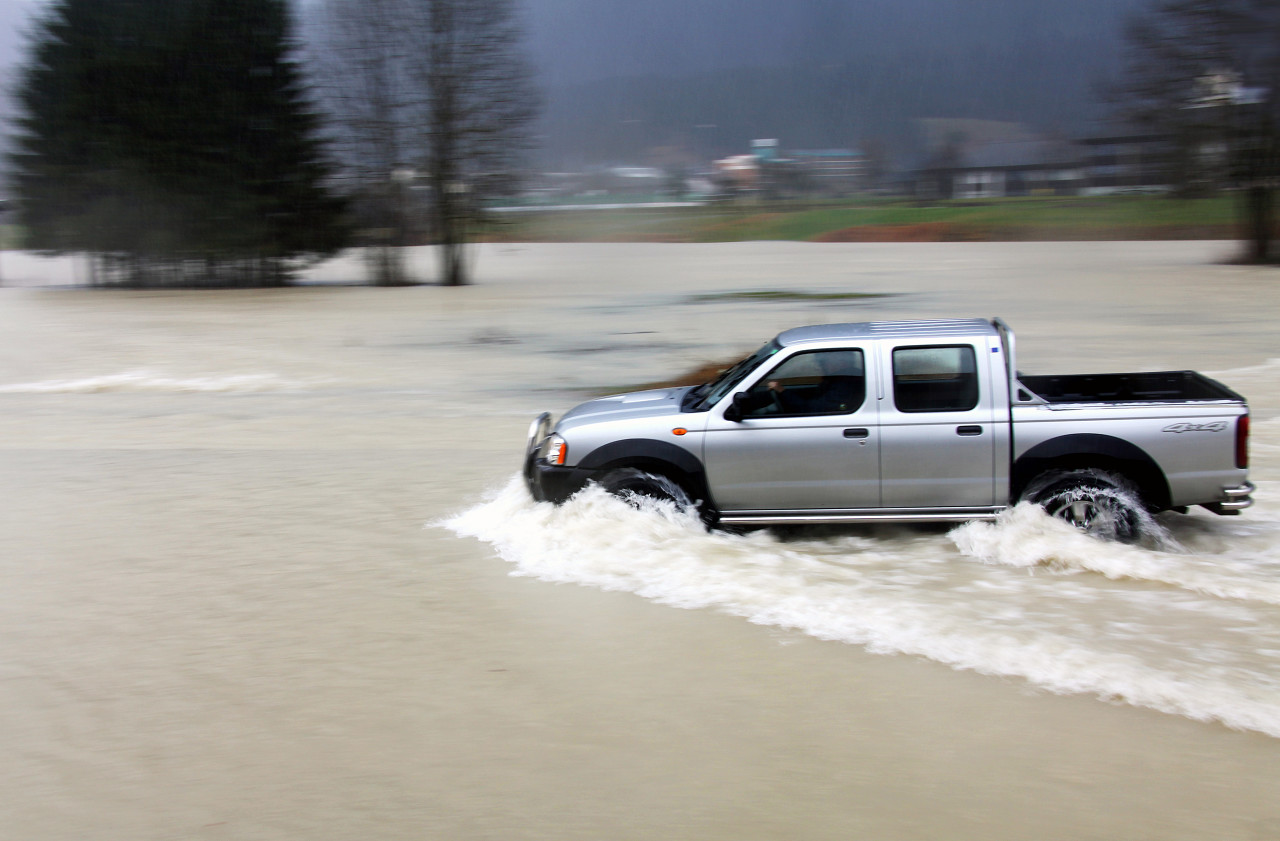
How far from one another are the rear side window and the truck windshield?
821mm

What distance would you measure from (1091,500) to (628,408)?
3.04 m

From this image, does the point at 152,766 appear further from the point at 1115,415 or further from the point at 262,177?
the point at 262,177

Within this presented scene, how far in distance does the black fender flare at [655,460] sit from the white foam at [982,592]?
0.69 ft

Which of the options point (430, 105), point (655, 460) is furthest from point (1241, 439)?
point (430, 105)

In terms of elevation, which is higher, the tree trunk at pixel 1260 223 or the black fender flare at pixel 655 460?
the tree trunk at pixel 1260 223

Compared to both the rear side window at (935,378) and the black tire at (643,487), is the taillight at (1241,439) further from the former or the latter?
the black tire at (643,487)

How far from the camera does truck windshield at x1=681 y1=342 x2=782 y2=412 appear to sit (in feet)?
23.5

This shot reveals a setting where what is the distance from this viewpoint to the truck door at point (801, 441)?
→ 6.83 meters

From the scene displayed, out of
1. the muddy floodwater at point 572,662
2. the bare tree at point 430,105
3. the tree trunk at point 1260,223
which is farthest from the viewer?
the tree trunk at point 1260,223

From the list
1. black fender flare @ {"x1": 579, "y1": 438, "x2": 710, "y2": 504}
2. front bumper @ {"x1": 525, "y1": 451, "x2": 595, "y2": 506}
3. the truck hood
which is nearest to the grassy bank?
the truck hood

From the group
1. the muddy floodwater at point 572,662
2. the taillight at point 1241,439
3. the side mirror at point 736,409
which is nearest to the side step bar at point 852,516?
the muddy floodwater at point 572,662

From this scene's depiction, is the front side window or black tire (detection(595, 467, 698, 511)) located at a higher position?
the front side window

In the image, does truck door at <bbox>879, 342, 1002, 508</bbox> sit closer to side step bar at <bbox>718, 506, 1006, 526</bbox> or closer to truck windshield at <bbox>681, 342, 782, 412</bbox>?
side step bar at <bbox>718, 506, 1006, 526</bbox>

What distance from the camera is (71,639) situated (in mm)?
6012
